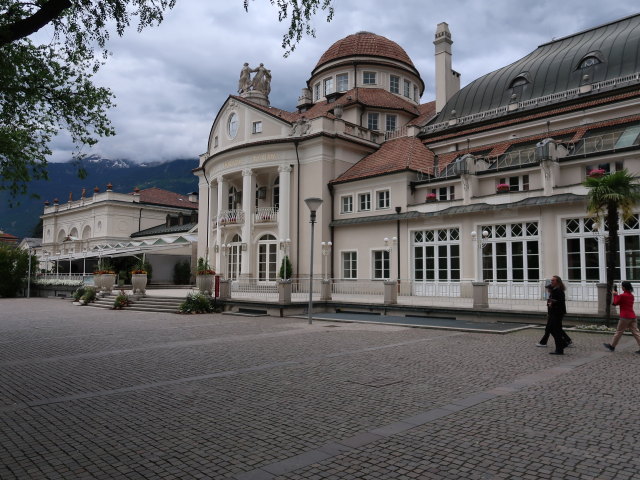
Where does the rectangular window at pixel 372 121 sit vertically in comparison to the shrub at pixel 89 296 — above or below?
above

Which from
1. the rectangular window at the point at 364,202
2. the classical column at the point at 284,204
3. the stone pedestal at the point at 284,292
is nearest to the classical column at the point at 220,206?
the classical column at the point at 284,204

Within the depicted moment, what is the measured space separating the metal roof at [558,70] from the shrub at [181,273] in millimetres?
23829

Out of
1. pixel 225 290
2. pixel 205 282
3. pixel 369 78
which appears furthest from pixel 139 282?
pixel 369 78

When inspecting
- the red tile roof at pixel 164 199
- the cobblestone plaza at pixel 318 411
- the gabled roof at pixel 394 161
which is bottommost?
the cobblestone plaza at pixel 318 411

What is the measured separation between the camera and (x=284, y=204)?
31.3 metres

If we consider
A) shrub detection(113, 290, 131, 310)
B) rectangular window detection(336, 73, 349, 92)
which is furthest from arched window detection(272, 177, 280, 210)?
shrub detection(113, 290, 131, 310)

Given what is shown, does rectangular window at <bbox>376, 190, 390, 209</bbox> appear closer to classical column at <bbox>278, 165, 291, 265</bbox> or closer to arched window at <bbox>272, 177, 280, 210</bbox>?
classical column at <bbox>278, 165, 291, 265</bbox>

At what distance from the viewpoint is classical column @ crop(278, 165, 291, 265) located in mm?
31031

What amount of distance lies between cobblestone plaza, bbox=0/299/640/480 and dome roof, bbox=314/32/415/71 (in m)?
32.1

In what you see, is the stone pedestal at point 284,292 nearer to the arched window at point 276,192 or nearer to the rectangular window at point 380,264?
the rectangular window at point 380,264

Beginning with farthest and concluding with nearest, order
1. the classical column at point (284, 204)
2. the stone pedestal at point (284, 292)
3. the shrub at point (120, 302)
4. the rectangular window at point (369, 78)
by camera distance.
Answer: the rectangular window at point (369, 78), the classical column at point (284, 204), the shrub at point (120, 302), the stone pedestal at point (284, 292)

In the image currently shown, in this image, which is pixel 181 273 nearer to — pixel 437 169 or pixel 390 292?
pixel 437 169

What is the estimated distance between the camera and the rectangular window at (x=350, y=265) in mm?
29266

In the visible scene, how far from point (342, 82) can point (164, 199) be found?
30.4 metres
